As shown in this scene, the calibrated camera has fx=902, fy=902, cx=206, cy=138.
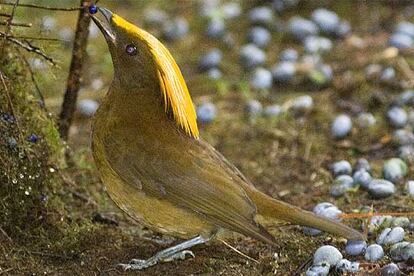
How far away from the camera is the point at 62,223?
4.75m

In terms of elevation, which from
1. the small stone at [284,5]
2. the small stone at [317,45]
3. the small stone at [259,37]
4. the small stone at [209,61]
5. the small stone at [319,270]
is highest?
the small stone at [284,5]

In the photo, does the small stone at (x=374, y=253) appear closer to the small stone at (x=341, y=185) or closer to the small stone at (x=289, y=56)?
the small stone at (x=341, y=185)

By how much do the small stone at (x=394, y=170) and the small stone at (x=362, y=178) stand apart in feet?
0.40

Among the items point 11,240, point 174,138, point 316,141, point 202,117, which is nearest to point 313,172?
point 316,141

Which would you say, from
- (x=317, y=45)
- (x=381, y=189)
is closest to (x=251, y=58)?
(x=317, y=45)

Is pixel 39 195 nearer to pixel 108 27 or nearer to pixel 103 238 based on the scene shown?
pixel 103 238

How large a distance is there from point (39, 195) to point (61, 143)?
0.35 m

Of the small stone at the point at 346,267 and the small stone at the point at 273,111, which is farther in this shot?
the small stone at the point at 273,111

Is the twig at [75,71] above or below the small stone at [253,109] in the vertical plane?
above

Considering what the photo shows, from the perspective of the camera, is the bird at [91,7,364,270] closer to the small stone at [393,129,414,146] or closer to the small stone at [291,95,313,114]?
the small stone at [393,129,414,146]

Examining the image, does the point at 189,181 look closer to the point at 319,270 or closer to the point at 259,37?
the point at 319,270

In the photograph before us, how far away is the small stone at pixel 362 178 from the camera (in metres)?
5.33

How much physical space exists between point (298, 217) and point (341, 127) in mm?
2047

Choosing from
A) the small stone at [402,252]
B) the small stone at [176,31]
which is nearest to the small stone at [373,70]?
the small stone at [176,31]
